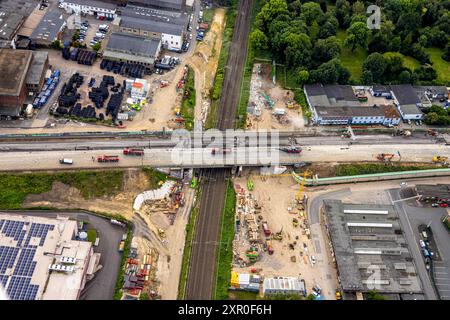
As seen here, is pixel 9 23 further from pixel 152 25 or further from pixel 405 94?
pixel 405 94

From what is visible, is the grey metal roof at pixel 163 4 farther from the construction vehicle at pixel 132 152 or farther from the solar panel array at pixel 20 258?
the solar panel array at pixel 20 258

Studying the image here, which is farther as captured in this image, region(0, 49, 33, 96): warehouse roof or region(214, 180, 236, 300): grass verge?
region(0, 49, 33, 96): warehouse roof

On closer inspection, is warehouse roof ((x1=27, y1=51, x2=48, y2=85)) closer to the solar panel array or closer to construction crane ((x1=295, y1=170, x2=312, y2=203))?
the solar panel array

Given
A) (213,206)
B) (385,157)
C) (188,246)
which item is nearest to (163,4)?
(213,206)

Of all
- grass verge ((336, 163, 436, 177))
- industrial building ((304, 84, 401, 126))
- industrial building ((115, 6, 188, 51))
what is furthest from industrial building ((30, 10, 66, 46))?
grass verge ((336, 163, 436, 177))
